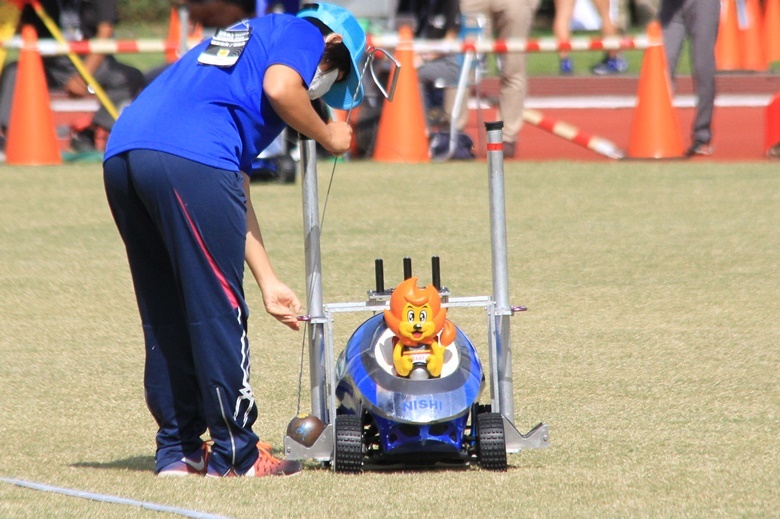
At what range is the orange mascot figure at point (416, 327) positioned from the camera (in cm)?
440

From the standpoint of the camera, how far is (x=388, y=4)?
18062mm

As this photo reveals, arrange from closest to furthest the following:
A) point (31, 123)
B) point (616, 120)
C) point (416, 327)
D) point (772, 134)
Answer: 1. point (416, 327)
2. point (772, 134)
3. point (31, 123)
4. point (616, 120)

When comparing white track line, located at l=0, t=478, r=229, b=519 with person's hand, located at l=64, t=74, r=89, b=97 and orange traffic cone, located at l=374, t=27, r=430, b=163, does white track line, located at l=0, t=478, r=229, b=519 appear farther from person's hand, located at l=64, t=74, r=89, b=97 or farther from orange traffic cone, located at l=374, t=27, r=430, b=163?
person's hand, located at l=64, t=74, r=89, b=97

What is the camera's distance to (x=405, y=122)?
12680 mm

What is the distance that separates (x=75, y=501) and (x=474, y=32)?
33.2ft

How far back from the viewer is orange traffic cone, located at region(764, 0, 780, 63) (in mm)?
22797

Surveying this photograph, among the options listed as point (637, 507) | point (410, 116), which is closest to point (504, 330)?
point (637, 507)

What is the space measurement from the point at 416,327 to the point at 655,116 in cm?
869

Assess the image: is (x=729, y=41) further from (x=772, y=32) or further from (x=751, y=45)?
(x=772, y=32)

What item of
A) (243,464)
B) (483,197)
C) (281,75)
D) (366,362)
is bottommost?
(483,197)

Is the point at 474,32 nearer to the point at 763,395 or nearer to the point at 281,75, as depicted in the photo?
the point at 763,395

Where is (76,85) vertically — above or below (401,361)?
below

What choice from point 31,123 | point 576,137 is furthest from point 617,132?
point 31,123

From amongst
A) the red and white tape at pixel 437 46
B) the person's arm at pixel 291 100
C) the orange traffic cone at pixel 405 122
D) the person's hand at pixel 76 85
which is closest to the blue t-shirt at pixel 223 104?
the person's arm at pixel 291 100
